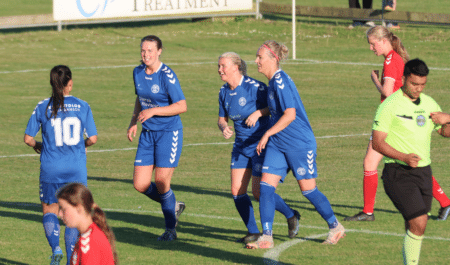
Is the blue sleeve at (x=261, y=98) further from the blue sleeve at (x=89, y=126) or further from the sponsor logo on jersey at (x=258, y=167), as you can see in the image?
the blue sleeve at (x=89, y=126)

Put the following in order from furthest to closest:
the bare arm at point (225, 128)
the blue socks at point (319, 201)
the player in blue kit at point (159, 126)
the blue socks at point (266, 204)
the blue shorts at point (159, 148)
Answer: the blue shorts at point (159, 148) → the player in blue kit at point (159, 126) → the bare arm at point (225, 128) → the blue socks at point (319, 201) → the blue socks at point (266, 204)

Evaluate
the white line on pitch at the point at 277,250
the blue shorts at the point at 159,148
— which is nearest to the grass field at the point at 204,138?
the white line on pitch at the point at 277,250

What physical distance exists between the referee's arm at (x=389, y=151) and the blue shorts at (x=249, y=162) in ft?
6.96

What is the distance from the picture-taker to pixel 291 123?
8250 millimetres

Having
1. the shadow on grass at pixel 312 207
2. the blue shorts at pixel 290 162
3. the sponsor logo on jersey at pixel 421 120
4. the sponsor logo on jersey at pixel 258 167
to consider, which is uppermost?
the sponsor logo on jersey at pixel 421 120

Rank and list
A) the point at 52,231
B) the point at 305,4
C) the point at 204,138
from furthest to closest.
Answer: the point at 305,4
the point at 204,138
the point at 52,231

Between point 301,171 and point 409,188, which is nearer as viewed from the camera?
point 409,188

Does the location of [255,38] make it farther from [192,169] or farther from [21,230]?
[21,230]

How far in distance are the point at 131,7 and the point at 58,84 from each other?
23.7m

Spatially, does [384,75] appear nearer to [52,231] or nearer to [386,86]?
[386,86]

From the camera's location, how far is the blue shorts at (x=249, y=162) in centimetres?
864

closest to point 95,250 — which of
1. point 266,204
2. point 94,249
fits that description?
point 94,249

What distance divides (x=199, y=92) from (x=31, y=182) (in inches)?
419

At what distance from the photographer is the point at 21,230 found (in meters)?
9.42
